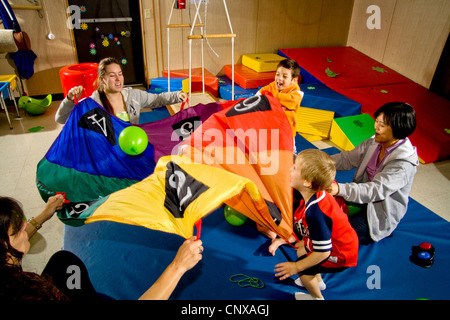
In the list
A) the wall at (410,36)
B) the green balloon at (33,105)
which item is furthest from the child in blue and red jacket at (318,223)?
the wall at (410,36)

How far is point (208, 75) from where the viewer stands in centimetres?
538

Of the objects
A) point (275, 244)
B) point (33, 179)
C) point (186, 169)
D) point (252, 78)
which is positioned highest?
point (186, 169)

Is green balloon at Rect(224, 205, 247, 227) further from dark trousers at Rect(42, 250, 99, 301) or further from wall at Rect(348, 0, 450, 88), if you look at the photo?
wall at Rect(348, 0, 450, 88)

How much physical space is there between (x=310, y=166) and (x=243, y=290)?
0.82m

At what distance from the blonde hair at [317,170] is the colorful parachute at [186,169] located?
32 cm

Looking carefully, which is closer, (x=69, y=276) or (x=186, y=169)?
(x=69, y=276)

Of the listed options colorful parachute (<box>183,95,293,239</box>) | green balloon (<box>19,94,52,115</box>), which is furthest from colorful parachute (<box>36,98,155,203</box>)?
green balloon (<box>19,94,52,115</box>)

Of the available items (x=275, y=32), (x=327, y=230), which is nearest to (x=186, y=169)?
(x=327, y=230)

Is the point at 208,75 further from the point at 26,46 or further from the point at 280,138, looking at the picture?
the point at 280,138

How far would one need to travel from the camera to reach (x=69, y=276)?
55.2 inches

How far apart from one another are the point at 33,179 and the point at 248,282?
8.19 feet

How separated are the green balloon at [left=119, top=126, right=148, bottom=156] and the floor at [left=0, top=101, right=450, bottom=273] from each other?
2.85ft

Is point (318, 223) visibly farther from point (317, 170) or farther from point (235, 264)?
point (235, 264)
